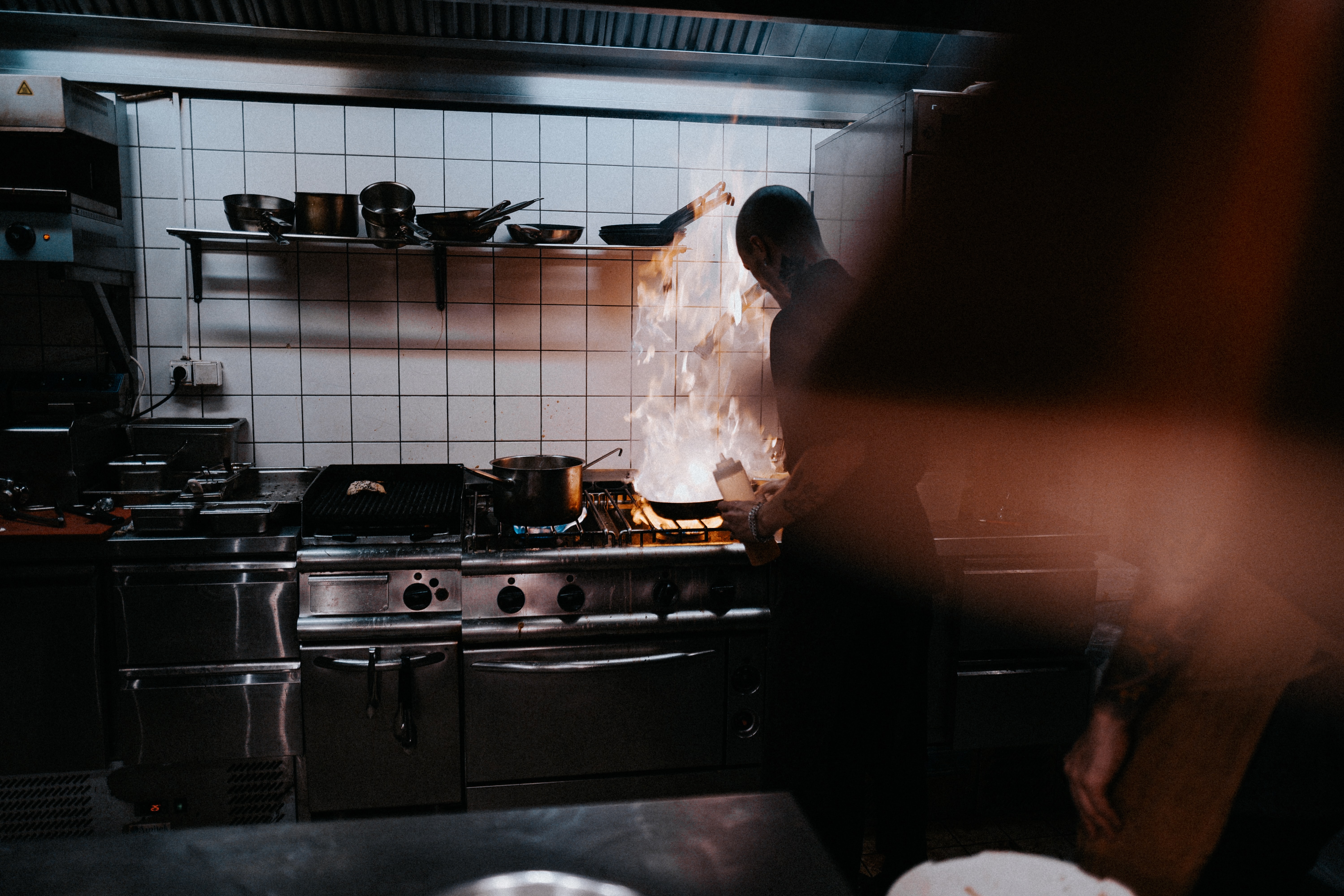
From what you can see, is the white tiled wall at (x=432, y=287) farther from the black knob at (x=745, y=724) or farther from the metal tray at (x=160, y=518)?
the black knob at (x=745, y=724)

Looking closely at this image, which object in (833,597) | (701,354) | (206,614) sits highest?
(701,354)

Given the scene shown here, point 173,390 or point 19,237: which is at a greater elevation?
point 19,237

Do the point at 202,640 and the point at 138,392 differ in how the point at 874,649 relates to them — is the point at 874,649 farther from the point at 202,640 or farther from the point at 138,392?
the point at 138,392

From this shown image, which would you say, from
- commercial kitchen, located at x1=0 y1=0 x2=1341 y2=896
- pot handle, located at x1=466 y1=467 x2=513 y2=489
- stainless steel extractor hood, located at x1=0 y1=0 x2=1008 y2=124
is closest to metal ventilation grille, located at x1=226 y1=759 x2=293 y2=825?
commercial kitchen, located at x1=0 y1=0 x2=1341 y2=896

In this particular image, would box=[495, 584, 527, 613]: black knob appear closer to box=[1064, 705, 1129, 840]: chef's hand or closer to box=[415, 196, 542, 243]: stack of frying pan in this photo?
box=[415, 196, 542, 243]: stack of frying pan

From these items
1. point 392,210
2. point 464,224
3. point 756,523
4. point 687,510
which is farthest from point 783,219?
point 392,210

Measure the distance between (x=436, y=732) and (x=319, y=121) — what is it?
1.88m

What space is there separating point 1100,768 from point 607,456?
1686mm

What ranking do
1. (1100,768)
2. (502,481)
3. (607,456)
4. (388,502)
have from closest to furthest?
1. (1100,768)
2. (502,481)
3. (388,502)
4. (607,456)

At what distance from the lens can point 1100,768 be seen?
3.02ft

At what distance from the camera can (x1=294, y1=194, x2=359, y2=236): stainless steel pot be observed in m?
2.27

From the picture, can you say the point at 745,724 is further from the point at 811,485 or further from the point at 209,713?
the point at 209,713

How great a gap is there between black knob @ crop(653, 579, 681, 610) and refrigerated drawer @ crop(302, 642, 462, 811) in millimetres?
535

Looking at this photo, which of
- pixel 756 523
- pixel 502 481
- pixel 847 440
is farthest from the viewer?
pixel 502 481
